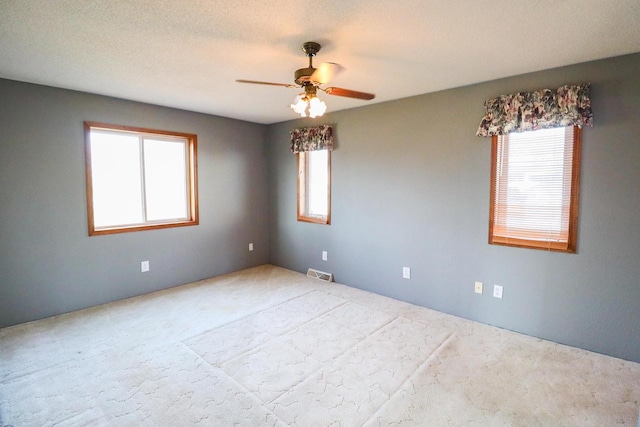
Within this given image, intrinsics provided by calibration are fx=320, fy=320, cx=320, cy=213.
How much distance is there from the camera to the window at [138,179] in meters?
3.61

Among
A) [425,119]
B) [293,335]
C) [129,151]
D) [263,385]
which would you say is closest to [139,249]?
[129,151]

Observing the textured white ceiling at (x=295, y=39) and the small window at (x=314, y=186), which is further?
the small window at (x=314, y=186)

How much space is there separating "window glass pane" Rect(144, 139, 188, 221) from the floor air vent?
194cm

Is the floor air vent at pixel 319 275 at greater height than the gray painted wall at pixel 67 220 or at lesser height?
lesser

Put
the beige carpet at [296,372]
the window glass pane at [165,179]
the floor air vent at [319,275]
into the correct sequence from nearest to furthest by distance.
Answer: the beige carpet at [296,372]
the window glass pane at [165,179]
the floor air vent at [319,275]

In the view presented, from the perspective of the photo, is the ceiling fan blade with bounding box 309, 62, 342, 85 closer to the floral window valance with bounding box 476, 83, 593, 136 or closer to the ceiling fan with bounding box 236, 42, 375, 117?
the ceiling fan with bounding box 236, 42, 375, 117

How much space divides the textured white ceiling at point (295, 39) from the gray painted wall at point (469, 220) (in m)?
0.43

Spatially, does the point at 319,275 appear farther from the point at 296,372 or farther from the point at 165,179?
the point at 165,179

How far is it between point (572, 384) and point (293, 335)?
6.99 feet

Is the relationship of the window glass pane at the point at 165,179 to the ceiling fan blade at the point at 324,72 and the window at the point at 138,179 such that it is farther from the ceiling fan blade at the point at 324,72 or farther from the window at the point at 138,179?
the ceiling fan blade at the point at 324,72

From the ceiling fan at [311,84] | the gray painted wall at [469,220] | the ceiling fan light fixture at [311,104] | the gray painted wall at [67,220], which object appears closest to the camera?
the ceiling fan at [311,84]

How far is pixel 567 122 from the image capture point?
2.57m

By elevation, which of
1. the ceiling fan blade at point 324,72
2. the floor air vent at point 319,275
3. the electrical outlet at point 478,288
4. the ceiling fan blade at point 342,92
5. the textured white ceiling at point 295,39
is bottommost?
the floor air vent at point 319,275

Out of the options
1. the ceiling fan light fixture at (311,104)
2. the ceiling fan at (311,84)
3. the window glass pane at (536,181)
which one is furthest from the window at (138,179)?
the window glass pane at (536,181)
